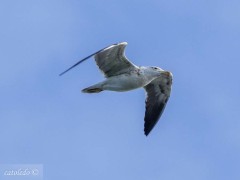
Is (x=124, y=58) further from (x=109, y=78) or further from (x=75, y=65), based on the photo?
(x=75, y=65)

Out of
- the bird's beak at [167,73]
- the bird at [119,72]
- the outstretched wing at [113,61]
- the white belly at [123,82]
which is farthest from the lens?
the bird's beak at [167,73]

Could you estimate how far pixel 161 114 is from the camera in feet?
94.3

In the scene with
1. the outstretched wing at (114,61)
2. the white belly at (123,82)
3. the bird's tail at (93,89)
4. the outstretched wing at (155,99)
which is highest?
the outstretched wing at (114,61)

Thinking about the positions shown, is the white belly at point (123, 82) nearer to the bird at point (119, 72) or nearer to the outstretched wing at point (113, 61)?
the bird at point (119, 72)

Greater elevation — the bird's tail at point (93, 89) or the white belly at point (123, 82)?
the white belly at point (123, 82)

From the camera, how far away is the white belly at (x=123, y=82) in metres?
26.3

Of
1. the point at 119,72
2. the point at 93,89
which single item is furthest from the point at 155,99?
the point at 93,89

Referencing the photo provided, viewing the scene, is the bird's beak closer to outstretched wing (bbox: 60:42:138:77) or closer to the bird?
the bird

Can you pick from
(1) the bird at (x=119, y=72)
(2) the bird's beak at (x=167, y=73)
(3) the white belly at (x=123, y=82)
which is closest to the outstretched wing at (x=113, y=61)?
(1) the bird at (x=119, y=72)

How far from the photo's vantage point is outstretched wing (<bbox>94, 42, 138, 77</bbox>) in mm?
25594

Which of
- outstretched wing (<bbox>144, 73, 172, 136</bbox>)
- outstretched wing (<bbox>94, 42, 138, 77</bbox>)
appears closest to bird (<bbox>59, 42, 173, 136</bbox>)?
outstretched wing (<bbox>94, 42, 138, 77</bbox>)

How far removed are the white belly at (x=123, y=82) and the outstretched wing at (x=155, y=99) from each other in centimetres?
237

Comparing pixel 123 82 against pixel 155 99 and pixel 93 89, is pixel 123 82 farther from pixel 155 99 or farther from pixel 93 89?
pixel 155 99

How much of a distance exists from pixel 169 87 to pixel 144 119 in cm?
162
